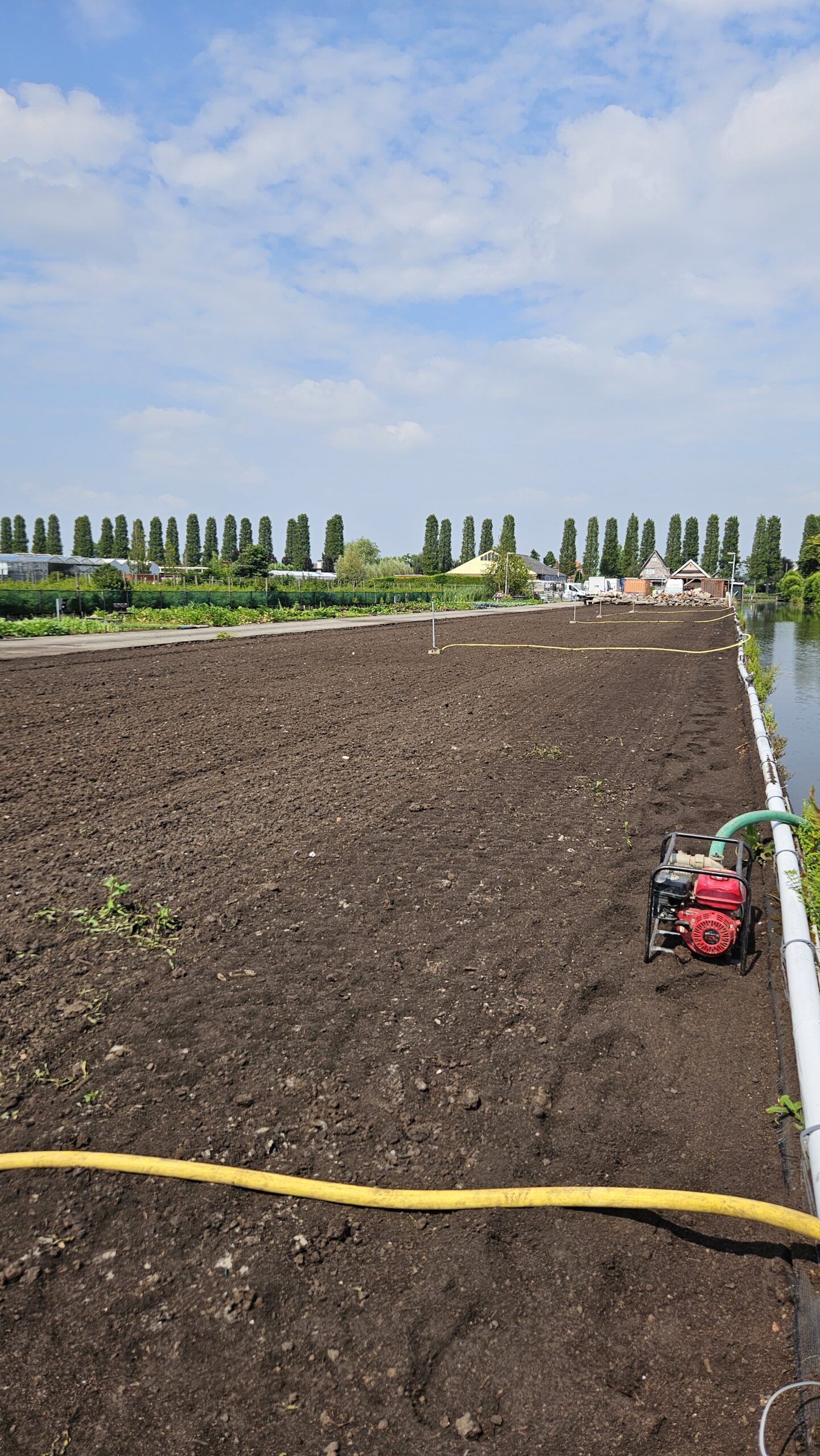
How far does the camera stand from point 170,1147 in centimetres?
290

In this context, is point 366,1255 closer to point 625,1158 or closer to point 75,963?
point 625,1158

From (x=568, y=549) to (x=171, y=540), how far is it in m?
57.4

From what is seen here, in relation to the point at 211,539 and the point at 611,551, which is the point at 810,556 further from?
the point at 211,539

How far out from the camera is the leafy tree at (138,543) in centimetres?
10019

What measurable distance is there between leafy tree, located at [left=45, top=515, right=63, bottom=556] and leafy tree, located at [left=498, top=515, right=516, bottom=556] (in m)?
61.4

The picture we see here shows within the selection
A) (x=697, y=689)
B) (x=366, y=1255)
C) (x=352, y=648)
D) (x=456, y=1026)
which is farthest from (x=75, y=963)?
(x=352, y=648)

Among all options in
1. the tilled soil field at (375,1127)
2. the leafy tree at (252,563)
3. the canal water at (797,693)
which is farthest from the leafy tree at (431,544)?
the tilled soil field at (375,1127)

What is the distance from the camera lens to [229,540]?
4331 inches

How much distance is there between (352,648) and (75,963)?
18119 mm

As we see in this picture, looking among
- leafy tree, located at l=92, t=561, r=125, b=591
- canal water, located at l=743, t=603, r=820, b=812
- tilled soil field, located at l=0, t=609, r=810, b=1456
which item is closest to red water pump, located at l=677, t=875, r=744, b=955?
tilled soil field, located at l=0, t=609, r=810, b=1456

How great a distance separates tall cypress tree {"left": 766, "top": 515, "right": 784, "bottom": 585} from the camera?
102500mm

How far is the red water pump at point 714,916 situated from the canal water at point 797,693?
14.3ft

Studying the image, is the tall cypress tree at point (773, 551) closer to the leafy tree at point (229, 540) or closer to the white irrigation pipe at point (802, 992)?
the leafy tree at point (229, 540)

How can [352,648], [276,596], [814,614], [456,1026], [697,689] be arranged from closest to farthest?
[456,1026] < [697,689] < [352,648] < [276,596] < [814,614]
